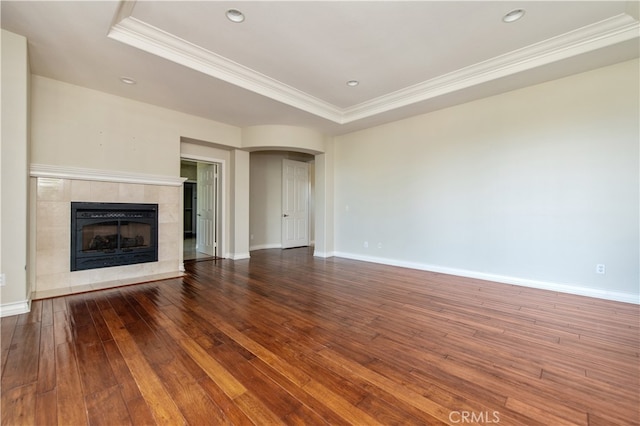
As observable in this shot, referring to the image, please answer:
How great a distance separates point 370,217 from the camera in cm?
574

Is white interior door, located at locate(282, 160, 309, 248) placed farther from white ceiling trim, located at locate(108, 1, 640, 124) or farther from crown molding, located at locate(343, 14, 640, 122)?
crown molding, located at locate(343, 14, 640, 122)

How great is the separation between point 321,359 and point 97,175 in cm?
405

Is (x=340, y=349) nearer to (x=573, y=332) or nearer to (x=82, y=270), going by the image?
(x=573, y=332)

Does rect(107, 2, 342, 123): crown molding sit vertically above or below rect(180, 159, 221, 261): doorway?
above

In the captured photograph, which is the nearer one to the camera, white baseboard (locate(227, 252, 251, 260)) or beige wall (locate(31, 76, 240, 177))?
beige wall (locate(31, 76, 240, 177))

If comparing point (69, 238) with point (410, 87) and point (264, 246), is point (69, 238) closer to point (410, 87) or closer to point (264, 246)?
point (264, 246)

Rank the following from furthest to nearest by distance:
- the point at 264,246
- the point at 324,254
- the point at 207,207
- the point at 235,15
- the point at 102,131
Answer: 1. the point at 264,246
2. the point at 207,207
3. the point at 324,254
4. the point at 102,131
5. the point at 235,15

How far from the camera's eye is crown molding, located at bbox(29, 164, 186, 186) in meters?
3.43

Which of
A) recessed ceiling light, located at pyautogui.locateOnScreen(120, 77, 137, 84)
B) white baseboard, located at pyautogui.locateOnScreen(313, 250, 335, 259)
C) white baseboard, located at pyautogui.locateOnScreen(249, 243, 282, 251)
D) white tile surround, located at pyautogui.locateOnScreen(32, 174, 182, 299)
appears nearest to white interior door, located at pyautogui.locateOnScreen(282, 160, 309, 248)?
white baseboard, located at pyautogui.locateOnScreen(249, 243, 282, 251)

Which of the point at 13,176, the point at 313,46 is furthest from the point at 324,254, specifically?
the point at 13,176

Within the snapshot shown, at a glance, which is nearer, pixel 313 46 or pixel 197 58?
pixel 313 46

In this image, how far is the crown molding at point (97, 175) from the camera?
343 cm

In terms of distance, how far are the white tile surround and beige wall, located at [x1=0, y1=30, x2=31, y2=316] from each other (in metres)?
0.72

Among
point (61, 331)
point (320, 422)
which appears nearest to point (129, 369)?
point (61, 331)
